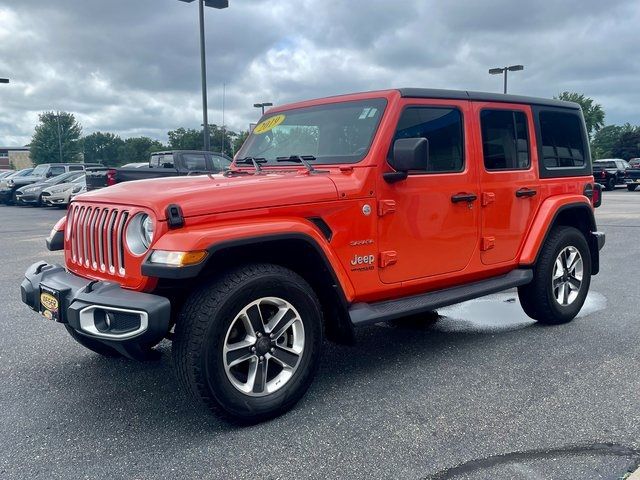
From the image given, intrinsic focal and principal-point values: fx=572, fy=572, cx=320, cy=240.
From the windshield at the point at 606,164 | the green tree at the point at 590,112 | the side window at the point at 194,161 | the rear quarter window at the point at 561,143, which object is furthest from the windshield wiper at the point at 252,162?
the green tree at the point at 590,112

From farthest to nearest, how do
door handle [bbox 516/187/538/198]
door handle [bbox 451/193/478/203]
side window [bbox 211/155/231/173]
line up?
1. side window [bbox 211/155/231/173]
2. door handle [bbox 516/187/538/198]
3. door handle [bbox 451/193/478/203]

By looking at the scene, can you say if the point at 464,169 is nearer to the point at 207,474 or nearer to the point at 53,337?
the point at 207,474

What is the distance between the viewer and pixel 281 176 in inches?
143

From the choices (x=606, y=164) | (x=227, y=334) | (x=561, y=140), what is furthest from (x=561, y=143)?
(x=606, y=164)

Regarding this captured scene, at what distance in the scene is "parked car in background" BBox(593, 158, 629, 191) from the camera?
28.2m

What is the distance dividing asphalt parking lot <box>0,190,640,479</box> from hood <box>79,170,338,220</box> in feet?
3.95

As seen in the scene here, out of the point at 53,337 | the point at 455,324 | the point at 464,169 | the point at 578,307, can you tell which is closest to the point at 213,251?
the point at 464,169

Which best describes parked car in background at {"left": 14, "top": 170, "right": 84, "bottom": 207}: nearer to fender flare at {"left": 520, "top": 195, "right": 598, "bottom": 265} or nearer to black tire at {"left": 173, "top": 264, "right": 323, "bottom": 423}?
fender flare at {"left": 520, "top": 195, "right": 598, "bottom": 265}

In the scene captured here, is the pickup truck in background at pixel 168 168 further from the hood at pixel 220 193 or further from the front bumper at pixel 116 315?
the front bumper at pixel 116 315

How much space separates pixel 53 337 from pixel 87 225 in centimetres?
173

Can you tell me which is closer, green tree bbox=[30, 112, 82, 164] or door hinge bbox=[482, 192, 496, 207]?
door hinge bbox=[482, 192, 496, 207]

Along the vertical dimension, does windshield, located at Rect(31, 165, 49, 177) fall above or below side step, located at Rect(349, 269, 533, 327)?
above

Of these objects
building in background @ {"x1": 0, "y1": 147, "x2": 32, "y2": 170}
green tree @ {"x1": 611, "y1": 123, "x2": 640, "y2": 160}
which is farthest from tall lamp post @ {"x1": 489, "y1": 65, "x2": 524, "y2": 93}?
building in background @ {"x1": 0, "y1": 147, "x2": 32, "y2": 170}

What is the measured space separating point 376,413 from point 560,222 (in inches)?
112
